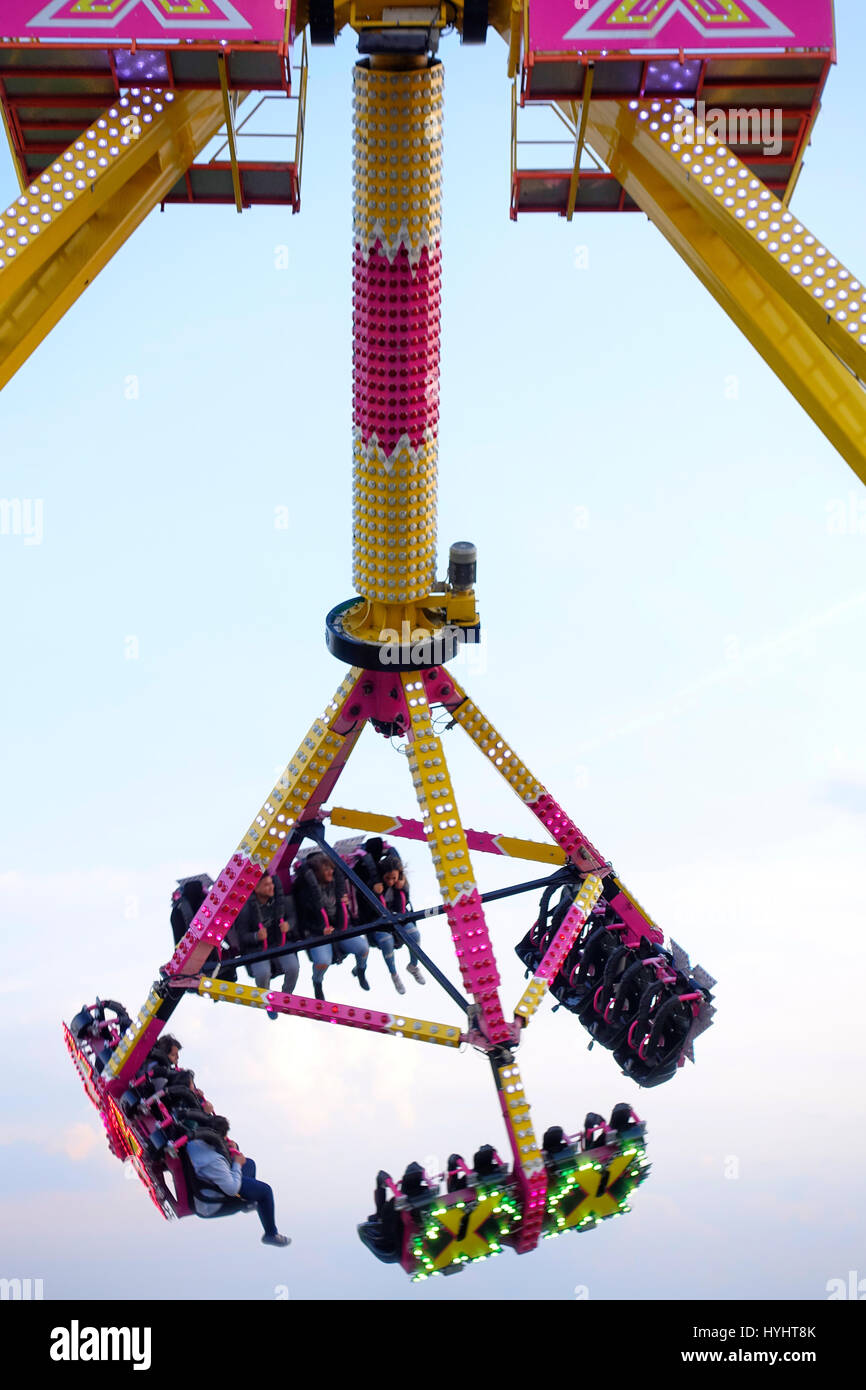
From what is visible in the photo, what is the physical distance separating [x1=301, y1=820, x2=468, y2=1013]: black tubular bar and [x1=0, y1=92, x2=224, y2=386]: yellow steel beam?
7.62 metres

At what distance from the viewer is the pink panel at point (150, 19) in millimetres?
15000

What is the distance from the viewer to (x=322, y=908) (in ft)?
71.7

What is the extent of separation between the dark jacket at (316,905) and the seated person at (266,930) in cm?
24

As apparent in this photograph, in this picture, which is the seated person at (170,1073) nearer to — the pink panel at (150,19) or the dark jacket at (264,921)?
the dark jacket at (264,921)

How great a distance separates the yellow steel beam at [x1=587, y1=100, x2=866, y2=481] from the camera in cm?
1448

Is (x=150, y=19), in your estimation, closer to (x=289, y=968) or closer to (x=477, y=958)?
(x=477, y=958)

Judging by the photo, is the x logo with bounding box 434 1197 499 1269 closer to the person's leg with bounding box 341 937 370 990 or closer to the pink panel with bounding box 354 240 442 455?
the person's leg with bounding box 341 937 370 990

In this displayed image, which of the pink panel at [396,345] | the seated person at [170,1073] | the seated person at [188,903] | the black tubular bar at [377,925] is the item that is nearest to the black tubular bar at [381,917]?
the black tubular bar at [377,925]

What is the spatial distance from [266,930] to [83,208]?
8890 mm

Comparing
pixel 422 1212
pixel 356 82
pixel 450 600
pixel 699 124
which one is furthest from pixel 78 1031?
pixel 699 124

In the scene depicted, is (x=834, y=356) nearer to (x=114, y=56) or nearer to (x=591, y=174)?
(x=591, y=174)

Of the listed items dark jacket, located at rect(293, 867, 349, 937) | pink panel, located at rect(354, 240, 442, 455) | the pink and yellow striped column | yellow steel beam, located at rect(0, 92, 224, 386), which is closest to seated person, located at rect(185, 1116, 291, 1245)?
dark jacket, located at rect(293, 867, 349, 937)

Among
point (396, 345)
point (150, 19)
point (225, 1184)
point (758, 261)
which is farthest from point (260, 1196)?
point (150, 19)

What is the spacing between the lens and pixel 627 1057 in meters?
21.3
